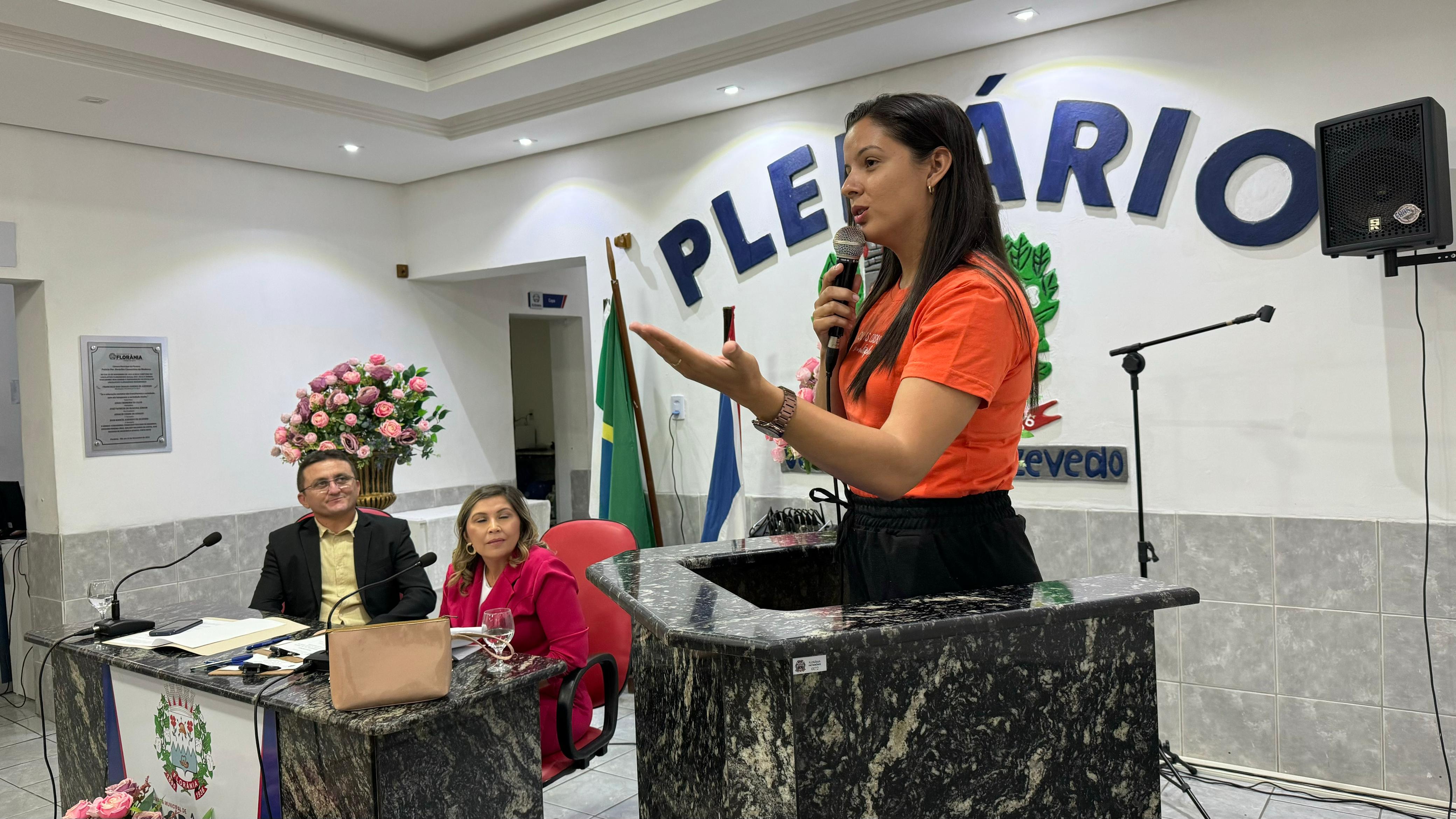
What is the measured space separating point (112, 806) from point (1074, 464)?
11.3 ft

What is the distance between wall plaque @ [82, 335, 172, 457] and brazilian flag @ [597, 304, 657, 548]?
2.42 m

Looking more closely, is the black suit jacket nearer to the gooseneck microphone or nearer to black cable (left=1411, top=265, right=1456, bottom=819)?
the gooseneck microphone

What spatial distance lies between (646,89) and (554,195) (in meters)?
1.29

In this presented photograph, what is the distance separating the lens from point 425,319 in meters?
6.64

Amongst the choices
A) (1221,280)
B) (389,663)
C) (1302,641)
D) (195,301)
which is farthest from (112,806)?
(1221,280)

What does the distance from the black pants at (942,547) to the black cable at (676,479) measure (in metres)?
3.88

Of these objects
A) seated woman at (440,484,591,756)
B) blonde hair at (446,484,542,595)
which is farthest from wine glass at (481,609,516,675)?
blonde hair at (446,484,542,595)

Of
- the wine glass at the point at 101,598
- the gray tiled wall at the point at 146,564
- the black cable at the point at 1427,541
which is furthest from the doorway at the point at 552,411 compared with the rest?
the black cable at the point at 1427,541

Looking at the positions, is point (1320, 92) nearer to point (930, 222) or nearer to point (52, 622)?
point (930, 222)

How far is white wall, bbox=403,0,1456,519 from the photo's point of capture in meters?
3.31

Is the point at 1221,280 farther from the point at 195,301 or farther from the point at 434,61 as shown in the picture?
the point at 195,301

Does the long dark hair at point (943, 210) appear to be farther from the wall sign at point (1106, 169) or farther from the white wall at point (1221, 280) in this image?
the white wall at point (1221, 280)

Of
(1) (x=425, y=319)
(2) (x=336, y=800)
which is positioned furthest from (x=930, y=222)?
(1) (x=425, y=319)

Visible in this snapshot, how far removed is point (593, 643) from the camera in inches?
132
